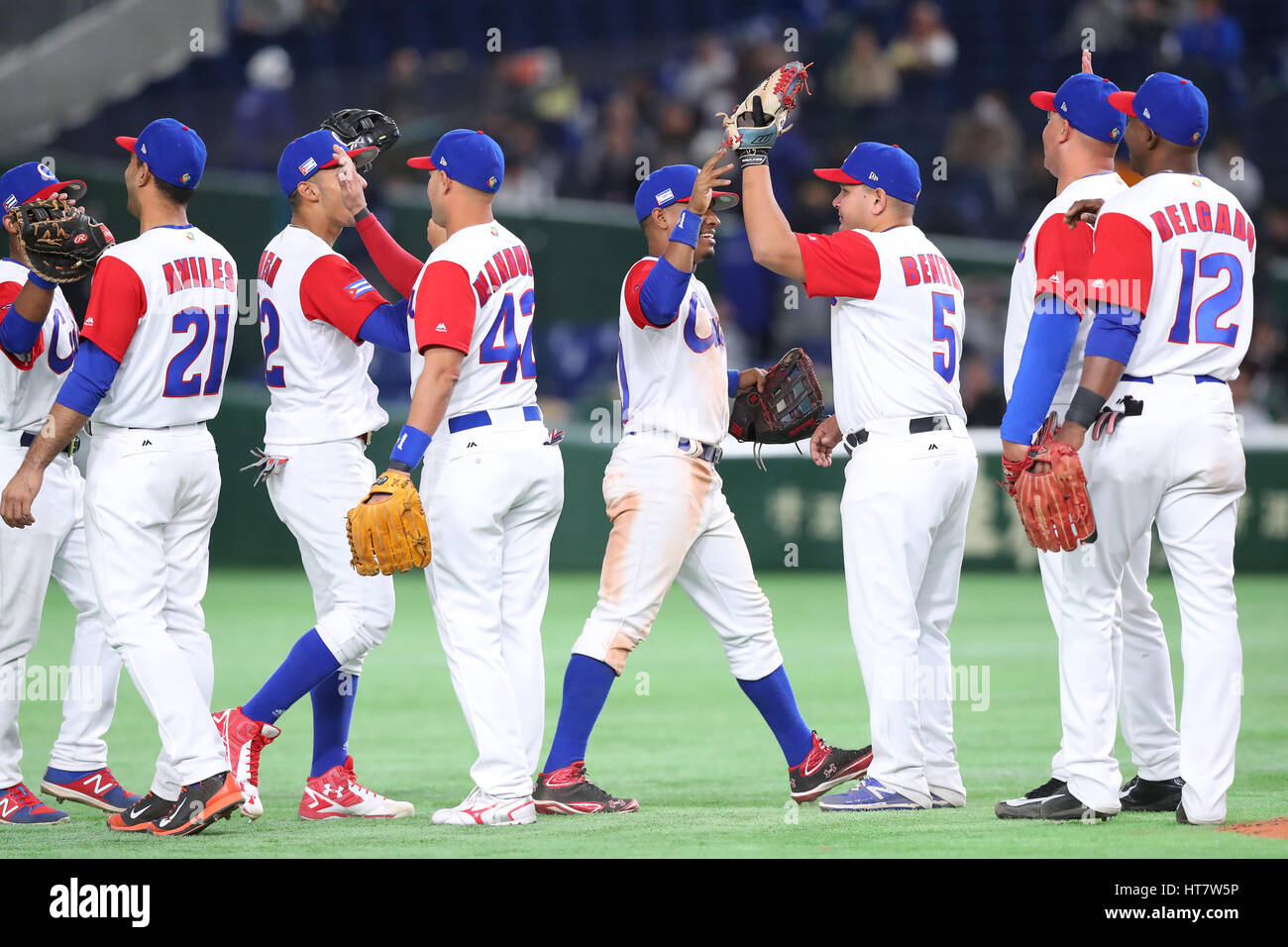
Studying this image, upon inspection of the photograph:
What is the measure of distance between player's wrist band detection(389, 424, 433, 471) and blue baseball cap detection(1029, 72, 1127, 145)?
7.95 ft

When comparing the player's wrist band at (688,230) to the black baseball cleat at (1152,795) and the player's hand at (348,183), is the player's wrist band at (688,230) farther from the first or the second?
the black baseball cleat at (1152,795)

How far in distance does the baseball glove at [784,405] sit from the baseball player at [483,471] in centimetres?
102

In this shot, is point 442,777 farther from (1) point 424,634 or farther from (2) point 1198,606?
(1) point 424,634

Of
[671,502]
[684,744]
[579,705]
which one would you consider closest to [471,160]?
[671,502]

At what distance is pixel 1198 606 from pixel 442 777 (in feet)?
9.72

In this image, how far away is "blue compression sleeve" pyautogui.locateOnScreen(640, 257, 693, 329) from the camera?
5453 millimetres

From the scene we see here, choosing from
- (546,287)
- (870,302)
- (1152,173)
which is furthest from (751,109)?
(546,287)

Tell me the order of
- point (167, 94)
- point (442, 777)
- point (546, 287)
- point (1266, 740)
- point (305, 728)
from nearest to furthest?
point (442, 777), point (1266, 740), point (305, 728), point (546, 287), point (167, 94)

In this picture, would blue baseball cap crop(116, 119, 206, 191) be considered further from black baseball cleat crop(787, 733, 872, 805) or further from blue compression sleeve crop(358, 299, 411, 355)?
black baseball cleat crop(787, 733, 872, 805)

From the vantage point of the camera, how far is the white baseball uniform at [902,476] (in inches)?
208

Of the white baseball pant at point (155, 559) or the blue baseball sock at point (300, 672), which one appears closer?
the white baseball pant at point (155, 559)

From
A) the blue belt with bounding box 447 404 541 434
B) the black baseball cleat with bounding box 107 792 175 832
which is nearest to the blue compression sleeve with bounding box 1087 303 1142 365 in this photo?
the blue belt with bounding box 447 404 541 434

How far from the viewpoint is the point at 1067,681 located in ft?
16.6

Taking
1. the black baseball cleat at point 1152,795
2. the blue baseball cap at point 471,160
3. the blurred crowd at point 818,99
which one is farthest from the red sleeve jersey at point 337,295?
the blurred crowd at point 818,99
